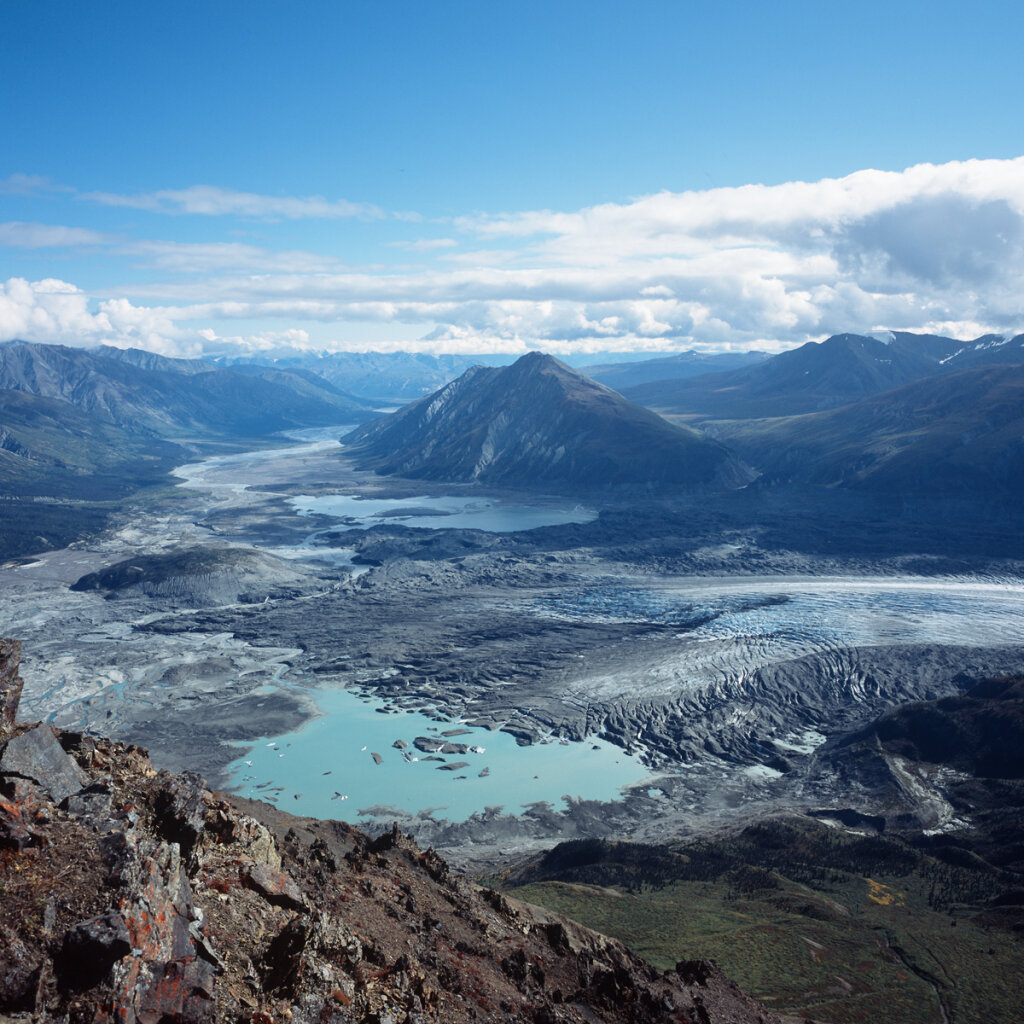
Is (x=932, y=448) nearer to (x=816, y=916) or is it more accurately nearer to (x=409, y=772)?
(x=409, y=772)

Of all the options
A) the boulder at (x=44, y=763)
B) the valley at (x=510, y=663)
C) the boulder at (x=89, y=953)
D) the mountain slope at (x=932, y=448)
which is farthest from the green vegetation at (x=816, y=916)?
the mountain slope at (x=932, y=448)

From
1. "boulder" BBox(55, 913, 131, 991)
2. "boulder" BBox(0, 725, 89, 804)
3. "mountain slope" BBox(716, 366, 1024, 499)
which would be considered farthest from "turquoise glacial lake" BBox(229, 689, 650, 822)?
"mountain slope" BBox(716, 366, 1024, 499)

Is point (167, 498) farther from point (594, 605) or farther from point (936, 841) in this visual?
point (936, 841)

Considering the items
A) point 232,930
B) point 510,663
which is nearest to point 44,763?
point 232,930

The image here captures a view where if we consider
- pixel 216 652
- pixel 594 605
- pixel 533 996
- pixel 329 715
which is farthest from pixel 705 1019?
pixel 594 605

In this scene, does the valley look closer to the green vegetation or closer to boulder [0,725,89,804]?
the green vegetation

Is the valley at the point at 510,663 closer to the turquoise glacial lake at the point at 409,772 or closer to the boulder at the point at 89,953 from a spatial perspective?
the turquoise glacial lake at the point at 409,772
